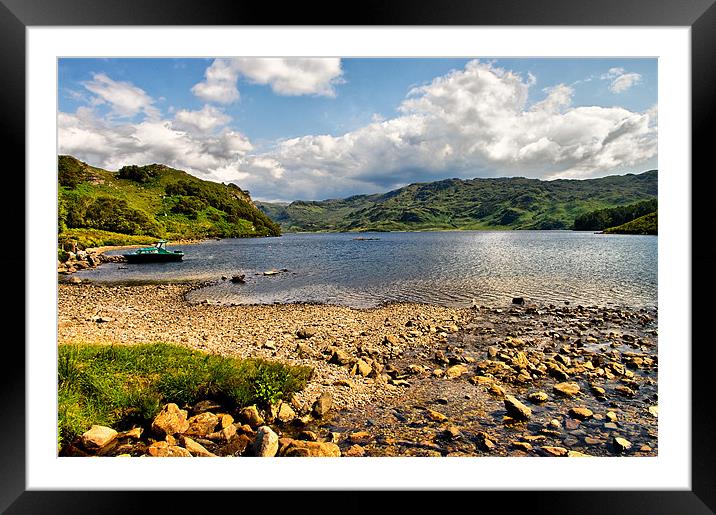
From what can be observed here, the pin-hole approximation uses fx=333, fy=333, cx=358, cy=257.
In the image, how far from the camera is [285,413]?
3.18m

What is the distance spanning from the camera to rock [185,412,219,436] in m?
2.81

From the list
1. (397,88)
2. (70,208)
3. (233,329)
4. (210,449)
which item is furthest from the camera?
(70,208)

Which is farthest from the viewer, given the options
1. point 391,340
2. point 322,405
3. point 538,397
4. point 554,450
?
point 391,340

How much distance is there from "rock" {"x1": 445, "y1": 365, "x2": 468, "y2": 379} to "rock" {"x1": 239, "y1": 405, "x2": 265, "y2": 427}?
2478 mm

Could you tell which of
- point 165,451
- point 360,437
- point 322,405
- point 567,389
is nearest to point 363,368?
point 322,405

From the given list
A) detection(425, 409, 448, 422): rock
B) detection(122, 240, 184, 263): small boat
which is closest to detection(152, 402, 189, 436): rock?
detection(425, 409, 448, 422): rock

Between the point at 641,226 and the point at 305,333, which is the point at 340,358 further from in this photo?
the point at 641,226

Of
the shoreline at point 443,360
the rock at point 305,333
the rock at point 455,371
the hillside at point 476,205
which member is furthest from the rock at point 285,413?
the hillside at point 476,205

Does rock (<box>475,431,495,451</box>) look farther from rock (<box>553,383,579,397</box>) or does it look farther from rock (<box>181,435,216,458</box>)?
rock (<box>181,435,216,458</box>)

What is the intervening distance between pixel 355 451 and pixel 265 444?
0.76 meters
